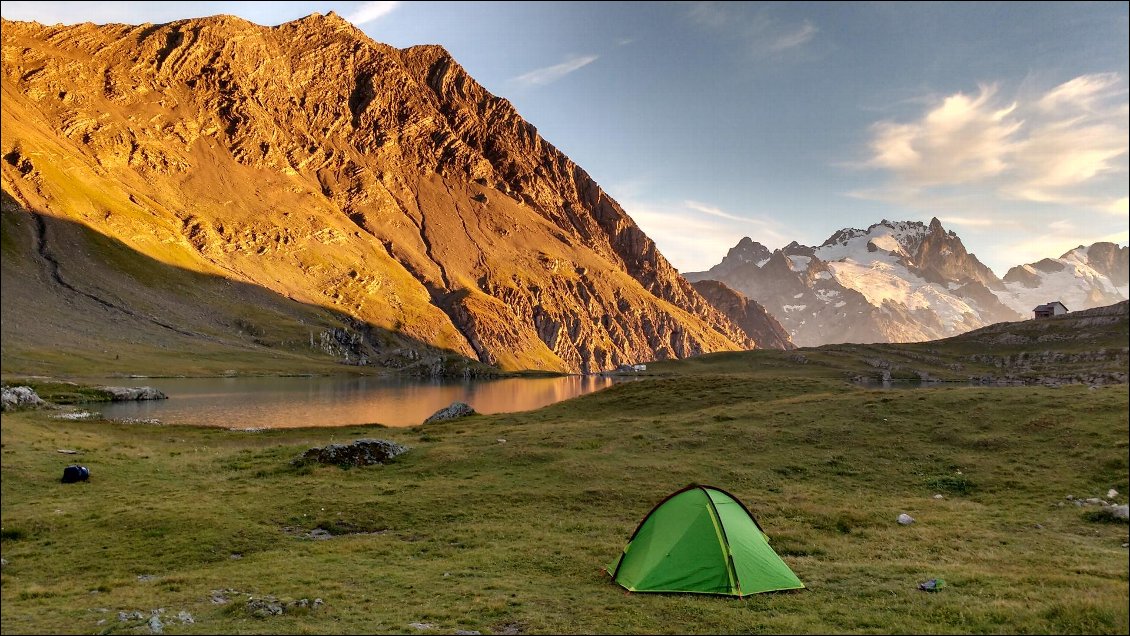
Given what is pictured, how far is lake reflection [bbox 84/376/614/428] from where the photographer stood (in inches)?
2982

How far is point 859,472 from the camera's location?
33625 mm

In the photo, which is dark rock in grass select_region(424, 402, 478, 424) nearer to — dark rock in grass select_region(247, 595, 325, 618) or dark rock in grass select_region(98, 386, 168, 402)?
dark rock in grass select_region(247, 595, 325, 618)

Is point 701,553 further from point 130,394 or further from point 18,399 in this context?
point 130,394

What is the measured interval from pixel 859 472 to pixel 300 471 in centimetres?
3245

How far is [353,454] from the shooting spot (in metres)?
38.2

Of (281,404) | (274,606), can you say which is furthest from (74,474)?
(281,404)

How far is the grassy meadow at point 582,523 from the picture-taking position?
1509cm

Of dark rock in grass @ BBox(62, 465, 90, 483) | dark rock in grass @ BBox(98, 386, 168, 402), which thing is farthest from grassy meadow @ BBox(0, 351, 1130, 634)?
dark rock in grass @ BBox(98, 386, 168, 402)

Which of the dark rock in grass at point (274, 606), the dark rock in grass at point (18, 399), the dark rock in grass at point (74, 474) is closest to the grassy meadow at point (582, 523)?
the dark rock in grass at point (274, 606)

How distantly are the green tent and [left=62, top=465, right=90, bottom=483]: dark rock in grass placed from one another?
99.3ft

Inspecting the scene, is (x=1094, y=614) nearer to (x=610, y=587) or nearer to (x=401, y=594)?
(x=610, y=587)

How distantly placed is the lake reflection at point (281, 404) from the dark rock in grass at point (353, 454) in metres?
37.2

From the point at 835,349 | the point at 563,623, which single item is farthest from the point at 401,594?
the point at 835,349

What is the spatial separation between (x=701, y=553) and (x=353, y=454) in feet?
87.5
